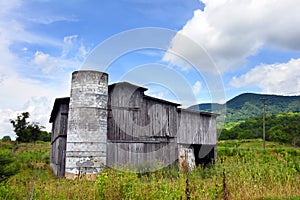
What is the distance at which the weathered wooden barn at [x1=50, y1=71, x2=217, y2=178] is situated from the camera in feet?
50.5

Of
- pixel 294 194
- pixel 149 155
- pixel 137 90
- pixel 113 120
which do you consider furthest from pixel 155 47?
pixel 294 194

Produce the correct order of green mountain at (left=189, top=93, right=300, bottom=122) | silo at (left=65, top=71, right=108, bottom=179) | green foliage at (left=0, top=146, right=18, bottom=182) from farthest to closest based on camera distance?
green mountain at (left=189, top=93, right=300, bottom=122), silo at (left=65, top=71, right=108, bottom=179), green foliage at (left=0, top=146, right=18, bottom=182)

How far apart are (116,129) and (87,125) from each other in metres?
2.29

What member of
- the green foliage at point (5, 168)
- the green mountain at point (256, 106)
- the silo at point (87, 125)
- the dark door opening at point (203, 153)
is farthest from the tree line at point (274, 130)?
the green foliage at point (5, 168)

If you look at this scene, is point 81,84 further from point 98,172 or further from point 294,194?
point 294,194

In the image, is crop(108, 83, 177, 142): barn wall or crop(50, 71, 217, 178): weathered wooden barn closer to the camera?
crop(50, 71, 217, 178): weathered wooden barn

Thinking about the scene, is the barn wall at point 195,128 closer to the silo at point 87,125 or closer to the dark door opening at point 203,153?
the dark door opening at point 203,153

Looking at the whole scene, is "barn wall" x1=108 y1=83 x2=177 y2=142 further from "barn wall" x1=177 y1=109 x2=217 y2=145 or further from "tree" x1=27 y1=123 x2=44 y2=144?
"tree" x1=27 y1=123 x2=44 y2=144

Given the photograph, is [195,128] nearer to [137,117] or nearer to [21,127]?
[137,117]

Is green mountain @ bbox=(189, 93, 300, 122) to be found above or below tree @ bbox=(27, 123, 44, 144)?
above

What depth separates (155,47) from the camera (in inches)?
720

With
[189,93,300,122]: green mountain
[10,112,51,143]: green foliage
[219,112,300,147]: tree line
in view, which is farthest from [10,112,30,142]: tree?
[189,93,300,122]: green mountain

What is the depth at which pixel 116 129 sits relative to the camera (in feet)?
56.5

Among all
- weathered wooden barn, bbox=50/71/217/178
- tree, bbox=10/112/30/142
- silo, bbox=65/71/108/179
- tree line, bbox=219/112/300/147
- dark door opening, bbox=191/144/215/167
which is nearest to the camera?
silo, bbox=65/71/108/179
